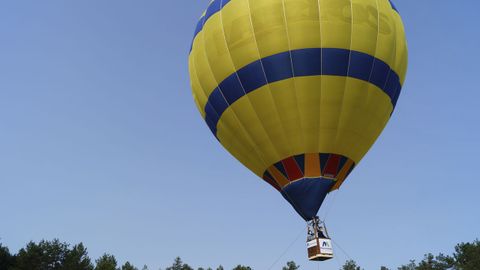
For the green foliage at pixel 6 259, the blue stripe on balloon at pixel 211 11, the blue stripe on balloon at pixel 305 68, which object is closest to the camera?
the blue stripe on balloon at pixel 305 68

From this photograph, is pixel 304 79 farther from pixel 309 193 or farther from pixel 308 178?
pixel 309 193

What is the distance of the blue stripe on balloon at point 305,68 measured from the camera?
568 inches

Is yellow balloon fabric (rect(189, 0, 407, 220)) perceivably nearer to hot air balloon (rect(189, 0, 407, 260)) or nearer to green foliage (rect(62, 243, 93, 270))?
hot air balloon (rect(189, 0, 407, 260))

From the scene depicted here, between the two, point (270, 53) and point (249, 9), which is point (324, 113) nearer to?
point (270, 53)

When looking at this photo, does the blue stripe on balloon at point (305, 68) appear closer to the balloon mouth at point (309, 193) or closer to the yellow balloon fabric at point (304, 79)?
the yellow balloon fabric at point (304, 79)

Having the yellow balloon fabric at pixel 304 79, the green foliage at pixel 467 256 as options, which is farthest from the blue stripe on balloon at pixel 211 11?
the green foliage at pixel 467 256

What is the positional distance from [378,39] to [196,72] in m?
6.84

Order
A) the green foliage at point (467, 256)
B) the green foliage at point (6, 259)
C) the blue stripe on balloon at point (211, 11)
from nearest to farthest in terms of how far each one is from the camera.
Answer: the blue stripe on balloon at point (211, 11) → the green foliage at point (6, 259) → the green foliage at point (467, 256)

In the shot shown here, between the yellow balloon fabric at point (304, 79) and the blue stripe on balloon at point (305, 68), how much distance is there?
0.11 ft

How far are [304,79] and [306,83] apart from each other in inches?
5.9

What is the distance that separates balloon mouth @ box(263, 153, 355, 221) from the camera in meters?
14.5

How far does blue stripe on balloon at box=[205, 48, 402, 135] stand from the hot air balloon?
0.11ft

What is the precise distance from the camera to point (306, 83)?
14.5 meters

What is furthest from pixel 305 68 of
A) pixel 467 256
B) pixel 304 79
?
pixel 467 256
